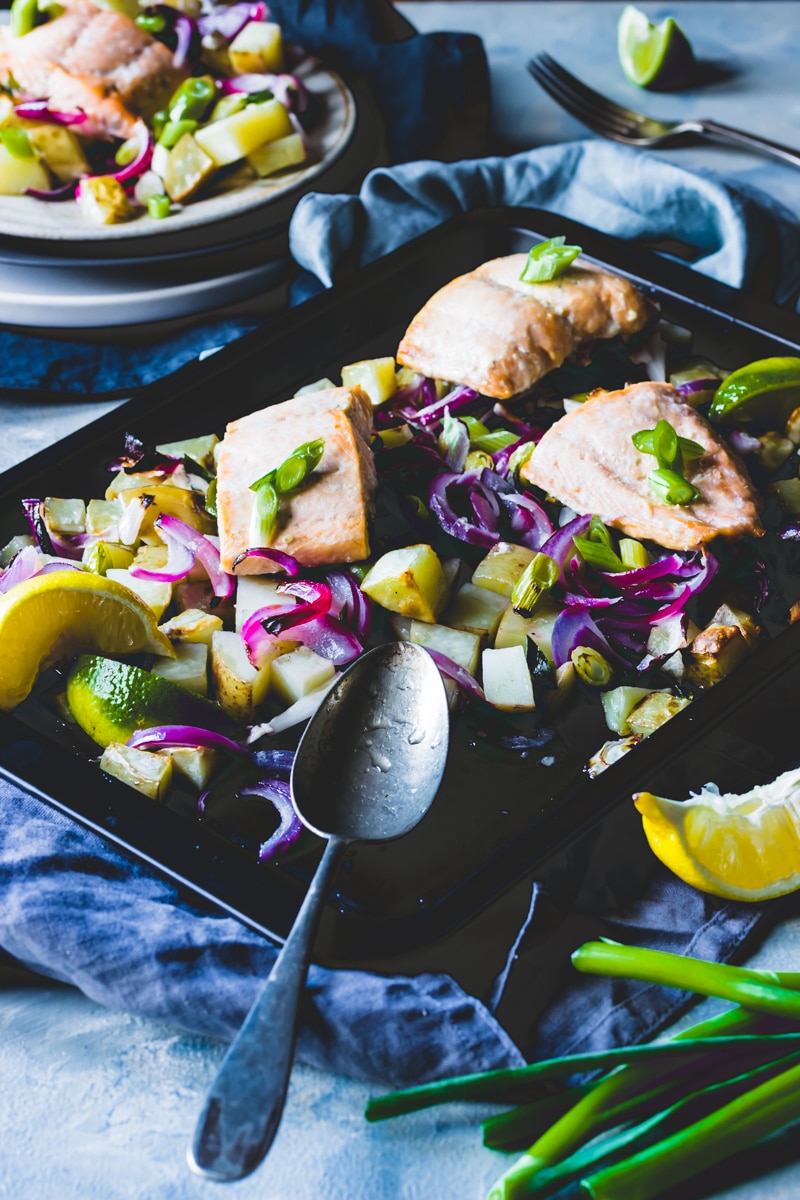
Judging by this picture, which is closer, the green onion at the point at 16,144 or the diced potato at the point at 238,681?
the diced potato at the point at 238,681

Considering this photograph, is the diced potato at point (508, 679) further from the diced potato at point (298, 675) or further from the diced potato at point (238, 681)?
the diced potato at point (238, 681)

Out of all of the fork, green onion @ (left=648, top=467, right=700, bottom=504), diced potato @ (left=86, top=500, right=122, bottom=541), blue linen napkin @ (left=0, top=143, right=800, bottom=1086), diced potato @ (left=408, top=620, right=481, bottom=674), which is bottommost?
blue linen napkin @ (left=0, top=143, right=800, bottom=1086)

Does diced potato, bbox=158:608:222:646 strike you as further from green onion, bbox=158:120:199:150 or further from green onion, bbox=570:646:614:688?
green onion, bbox=158:120:199:150

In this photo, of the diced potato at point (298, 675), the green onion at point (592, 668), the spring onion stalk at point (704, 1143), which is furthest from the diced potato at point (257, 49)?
the spring onion stalk at point (704, 1143)

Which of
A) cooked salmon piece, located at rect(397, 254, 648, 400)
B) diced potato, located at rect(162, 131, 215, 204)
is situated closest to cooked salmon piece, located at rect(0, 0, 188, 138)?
diced potato, located at rect(162, 131, 215, 204)

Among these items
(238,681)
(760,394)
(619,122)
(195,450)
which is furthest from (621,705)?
(619,122)

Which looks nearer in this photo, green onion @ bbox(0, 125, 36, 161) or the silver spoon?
the silver spoon

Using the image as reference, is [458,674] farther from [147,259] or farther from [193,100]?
[193,100]
